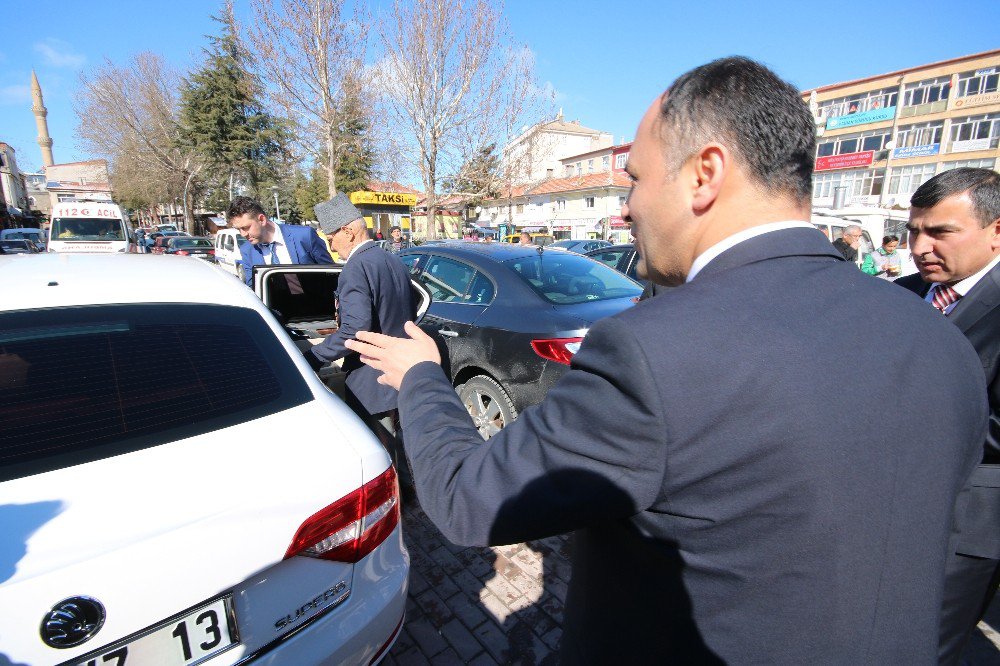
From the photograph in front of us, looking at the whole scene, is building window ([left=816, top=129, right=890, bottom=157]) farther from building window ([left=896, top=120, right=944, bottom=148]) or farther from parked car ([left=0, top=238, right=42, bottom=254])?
parked car ([left=0, top=238, right=42, bottom=254])

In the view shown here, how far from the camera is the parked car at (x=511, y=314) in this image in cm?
336

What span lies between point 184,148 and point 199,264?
125ft

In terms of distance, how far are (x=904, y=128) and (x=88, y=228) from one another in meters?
48.0

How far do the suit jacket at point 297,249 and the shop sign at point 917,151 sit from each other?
4323 cm

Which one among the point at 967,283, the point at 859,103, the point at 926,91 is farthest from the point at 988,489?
the point at 859,103

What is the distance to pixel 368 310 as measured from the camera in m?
2.81

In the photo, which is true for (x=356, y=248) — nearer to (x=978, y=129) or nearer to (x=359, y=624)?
(x=359, y=624)

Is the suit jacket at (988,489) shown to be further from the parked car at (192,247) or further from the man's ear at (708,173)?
the parked car at (192,247)

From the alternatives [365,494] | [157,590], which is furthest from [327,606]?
[157,590]

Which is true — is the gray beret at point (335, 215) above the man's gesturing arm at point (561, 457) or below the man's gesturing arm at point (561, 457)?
above

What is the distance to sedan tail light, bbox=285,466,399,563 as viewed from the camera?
1.37 metres

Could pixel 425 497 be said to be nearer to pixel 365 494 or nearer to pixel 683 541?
pixel 683 541

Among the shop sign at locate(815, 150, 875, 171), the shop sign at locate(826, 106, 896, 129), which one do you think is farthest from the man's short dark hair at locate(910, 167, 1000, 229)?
the shop sign at locate(826, 106, 896, 129)

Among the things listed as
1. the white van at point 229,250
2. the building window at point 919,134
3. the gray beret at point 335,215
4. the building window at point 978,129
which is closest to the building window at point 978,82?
the building window at point 978,129
